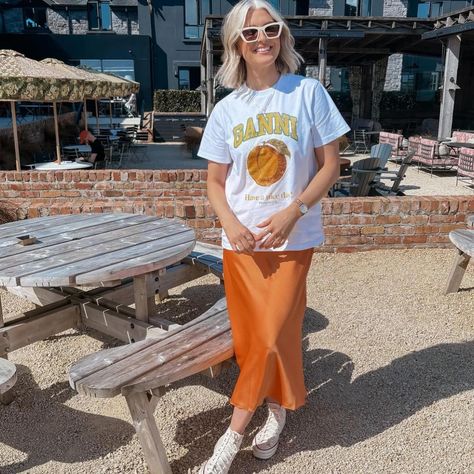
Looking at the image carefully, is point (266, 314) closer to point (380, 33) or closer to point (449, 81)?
point (449, 81)

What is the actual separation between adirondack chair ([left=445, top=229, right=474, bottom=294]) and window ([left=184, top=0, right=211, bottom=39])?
24235 millimetres

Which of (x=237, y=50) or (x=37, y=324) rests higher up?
(x=237, y=50)

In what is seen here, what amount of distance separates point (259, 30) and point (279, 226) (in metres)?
0.68

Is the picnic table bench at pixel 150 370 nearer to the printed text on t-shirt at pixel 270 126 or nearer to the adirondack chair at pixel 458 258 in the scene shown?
the printed text on t-shirt at pixel 270 126

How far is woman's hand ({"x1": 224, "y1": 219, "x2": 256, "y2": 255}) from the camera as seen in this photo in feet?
5.95

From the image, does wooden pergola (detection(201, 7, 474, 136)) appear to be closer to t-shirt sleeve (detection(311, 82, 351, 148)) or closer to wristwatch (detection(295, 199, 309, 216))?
t-shirt sleeve (detection(311, 82, 351, 148))

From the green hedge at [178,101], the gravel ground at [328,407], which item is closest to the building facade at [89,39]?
the green hedge at [178,101]

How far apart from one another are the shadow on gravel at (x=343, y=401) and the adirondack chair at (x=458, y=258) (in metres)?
0.73

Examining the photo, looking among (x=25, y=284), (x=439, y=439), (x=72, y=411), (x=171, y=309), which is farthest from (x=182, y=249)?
(x=439, y=439)

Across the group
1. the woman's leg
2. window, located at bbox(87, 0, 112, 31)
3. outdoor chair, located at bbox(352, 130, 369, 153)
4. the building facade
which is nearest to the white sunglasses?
the woman's leg

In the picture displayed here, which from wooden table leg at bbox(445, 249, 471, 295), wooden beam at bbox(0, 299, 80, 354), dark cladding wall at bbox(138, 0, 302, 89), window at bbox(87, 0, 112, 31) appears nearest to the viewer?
wooden beam at bbox(0, 299, 80, 354)

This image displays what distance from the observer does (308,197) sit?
5.91ft

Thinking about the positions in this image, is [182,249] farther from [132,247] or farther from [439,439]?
[439,439]

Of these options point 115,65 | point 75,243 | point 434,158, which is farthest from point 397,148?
point 115,65
